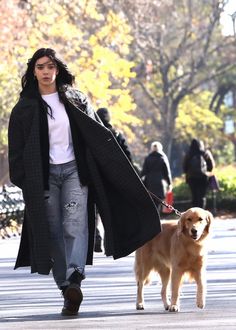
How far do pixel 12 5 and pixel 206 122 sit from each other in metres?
33.5

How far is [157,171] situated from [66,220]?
1512 centimetres

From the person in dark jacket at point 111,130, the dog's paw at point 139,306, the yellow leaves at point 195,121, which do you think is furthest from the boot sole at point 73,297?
the yellow leaves at point 195,121

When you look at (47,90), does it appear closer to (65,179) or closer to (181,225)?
(65,179)

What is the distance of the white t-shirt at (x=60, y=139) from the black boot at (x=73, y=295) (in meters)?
0.85

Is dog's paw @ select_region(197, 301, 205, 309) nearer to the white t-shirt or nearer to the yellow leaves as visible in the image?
the white t-shirt

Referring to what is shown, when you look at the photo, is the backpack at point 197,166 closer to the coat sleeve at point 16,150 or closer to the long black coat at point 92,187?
the long black coat at point 92,187

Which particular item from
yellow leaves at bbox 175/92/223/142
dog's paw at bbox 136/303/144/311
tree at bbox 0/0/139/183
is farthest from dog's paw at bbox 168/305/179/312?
yellow leaves at bbox 175/92/223/142

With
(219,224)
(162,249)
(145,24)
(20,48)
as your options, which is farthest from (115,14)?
(162,249)

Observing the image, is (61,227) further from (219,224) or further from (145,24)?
(145,24)

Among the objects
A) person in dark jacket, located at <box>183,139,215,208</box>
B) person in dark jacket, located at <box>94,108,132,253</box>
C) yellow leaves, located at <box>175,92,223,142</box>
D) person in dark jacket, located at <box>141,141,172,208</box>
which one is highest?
person in dark jacket, located at <box>94,108,132,253</box>

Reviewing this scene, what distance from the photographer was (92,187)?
35.3 ft

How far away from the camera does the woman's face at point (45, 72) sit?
1056 cm

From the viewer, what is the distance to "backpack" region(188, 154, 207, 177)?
29281 mm

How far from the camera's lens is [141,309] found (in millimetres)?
10992
